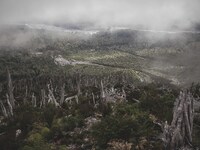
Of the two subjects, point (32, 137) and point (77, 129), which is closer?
point (32, 137)

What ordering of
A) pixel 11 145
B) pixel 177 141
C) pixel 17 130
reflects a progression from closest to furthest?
pixel 177 141
pixel 11 145
pixel 17 130

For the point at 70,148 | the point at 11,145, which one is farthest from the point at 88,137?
the point at 11,145

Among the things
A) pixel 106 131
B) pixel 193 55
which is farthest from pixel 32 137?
pixel 193 55

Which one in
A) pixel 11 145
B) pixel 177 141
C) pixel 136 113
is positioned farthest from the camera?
pixel 136 113

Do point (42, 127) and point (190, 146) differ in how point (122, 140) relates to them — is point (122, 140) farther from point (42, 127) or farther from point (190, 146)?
point (42, 127)

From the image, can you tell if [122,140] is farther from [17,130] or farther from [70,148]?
[17,130]

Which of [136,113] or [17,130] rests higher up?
[136,113]
